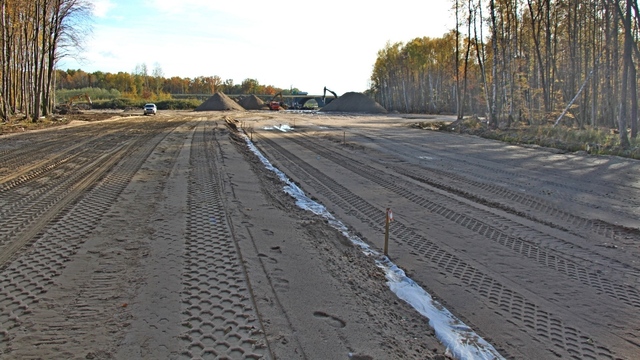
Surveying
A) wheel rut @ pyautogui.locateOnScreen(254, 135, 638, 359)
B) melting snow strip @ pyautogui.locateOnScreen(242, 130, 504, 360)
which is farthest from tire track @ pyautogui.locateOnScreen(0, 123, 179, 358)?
wheel rut @ pyautogui.locateOnScreen(254, 135, 638, 359)

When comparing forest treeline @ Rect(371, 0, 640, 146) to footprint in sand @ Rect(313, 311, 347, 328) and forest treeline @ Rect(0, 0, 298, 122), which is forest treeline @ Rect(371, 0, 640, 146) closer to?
footprint in sand @ Rect(313, 311, 347, 328)

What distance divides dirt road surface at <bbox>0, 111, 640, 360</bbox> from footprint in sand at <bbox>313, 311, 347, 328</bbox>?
3 cm

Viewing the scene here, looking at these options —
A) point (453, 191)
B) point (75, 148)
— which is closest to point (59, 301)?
point (453, 191)

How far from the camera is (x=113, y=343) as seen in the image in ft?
12.1

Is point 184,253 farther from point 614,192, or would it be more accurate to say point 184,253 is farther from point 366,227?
point 614,192

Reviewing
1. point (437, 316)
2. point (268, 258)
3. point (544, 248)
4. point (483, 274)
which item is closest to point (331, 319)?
point (437, 316)

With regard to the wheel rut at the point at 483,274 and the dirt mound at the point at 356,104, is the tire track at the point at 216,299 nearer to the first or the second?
the wheel rut at the point at 483,274

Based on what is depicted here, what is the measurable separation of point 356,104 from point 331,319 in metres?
84.4

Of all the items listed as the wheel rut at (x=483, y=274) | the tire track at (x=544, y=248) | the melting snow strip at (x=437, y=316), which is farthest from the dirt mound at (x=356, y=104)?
the melting snow strip at (x=437, y=316)

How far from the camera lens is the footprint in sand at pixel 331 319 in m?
4.20

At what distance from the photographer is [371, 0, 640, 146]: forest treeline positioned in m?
28.2

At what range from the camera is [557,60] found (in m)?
47.7

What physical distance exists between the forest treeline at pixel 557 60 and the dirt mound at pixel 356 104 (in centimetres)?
2676

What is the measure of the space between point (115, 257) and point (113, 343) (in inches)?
87.8
